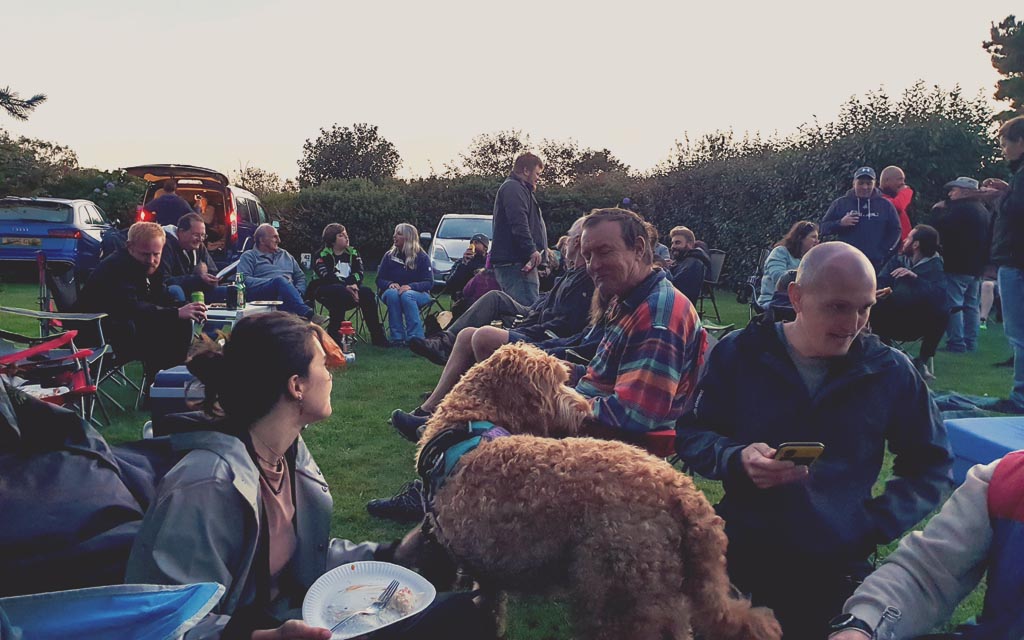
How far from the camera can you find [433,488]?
2637mm

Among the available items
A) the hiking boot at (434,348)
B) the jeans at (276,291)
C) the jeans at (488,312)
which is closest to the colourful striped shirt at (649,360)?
the hiking boot at (434,348)

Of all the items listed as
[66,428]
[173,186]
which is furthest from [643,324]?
[173,186]

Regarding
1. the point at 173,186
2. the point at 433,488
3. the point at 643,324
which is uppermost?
the point at 173,186

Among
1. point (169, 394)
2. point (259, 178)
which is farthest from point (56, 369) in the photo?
point (259, 178)

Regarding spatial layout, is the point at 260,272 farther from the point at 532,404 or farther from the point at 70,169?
the point at 70,169

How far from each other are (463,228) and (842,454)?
13.9 meters

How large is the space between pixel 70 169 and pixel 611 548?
77.7 ft

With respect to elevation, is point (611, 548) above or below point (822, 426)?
below

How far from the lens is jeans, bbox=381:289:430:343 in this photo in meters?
9.99

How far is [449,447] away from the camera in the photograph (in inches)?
101

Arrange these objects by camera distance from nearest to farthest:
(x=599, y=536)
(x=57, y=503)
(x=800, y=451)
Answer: (x=57, y=503) < (x=800, y=451) < (x=599, y=536)

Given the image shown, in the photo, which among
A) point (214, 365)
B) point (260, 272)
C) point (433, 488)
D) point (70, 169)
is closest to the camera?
point (214, 365)

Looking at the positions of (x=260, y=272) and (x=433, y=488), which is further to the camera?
(x=260, y=272)

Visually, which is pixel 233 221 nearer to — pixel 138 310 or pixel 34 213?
pixel 34 213
